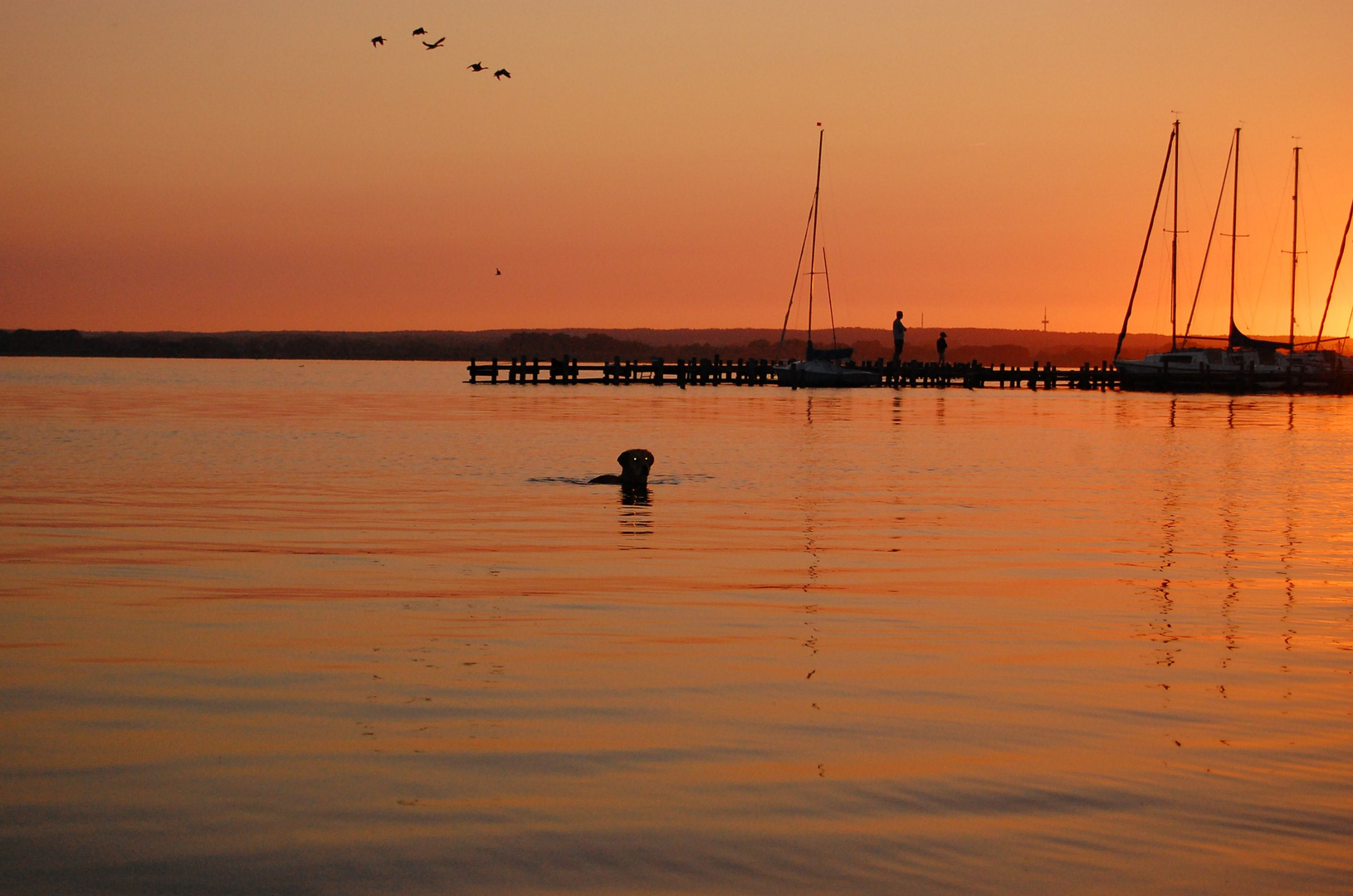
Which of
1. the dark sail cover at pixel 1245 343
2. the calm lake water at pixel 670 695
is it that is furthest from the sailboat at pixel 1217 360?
the calm lake water at pixel 670 695

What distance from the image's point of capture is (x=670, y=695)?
7930 millimetres

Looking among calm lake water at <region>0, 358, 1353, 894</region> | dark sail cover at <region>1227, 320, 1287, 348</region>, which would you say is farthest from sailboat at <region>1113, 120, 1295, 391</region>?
calm lake water at <region>0, 358, 1353, 894</region>

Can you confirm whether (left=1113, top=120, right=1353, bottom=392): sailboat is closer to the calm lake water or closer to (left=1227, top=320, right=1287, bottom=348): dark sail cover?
(left=1227, top=320, right=1287, bottom=348): dark sail cover

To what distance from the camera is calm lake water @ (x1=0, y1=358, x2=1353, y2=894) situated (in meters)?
5.28

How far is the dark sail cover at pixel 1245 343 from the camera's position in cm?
8075

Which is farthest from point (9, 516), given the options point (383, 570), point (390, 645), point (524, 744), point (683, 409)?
point (683, 409)

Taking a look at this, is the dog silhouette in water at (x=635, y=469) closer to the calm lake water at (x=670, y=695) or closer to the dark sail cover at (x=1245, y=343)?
the calm lake water at (x=670, y=695)

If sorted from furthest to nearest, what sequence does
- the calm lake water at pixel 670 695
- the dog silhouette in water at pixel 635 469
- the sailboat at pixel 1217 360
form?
the sailboat at pixel 1217 360
the dog silhouette in water at pixel 635 469
the calm lake water at pixel 670 695

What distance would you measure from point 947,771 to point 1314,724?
2460 millimetres

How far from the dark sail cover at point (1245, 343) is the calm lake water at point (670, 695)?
65139mm

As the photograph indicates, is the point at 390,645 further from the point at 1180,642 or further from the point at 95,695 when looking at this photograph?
the point at 1180,642

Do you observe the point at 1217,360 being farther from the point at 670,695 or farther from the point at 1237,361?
the point at 670,695

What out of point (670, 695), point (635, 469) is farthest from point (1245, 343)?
point (670, 695)

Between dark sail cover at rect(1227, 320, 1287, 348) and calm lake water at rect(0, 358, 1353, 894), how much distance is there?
214ft
